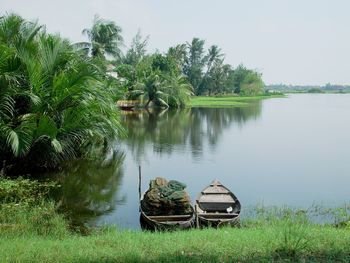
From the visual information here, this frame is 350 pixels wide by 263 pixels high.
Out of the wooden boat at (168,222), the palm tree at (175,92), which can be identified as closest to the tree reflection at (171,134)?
the wooden boat at (168,222)

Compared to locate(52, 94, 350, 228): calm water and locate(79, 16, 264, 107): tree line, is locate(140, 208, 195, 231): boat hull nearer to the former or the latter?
locate(52, 94, 350, 228): calm water

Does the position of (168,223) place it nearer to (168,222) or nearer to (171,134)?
(168,222)

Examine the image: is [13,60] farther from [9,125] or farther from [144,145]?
[144,145]

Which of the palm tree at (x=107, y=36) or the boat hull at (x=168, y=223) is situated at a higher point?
the palm tree at (x=107, y=36)

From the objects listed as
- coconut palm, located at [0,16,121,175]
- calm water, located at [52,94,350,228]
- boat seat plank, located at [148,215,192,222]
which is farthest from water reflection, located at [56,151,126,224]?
boat seat plank, located at [148,215,192,222]

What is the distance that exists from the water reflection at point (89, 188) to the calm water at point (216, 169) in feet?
0.09

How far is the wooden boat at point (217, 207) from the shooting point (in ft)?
36.7

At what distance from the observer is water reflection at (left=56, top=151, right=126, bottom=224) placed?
13.0 metres

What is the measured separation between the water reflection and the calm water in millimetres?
28

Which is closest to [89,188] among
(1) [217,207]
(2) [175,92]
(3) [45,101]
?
(3) [45,101]

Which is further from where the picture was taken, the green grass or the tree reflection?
the tree reflection

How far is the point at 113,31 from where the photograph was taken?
5150 cm

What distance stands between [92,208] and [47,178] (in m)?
3.34

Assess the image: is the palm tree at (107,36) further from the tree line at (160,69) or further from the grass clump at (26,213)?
the grass clump at (26,213)
